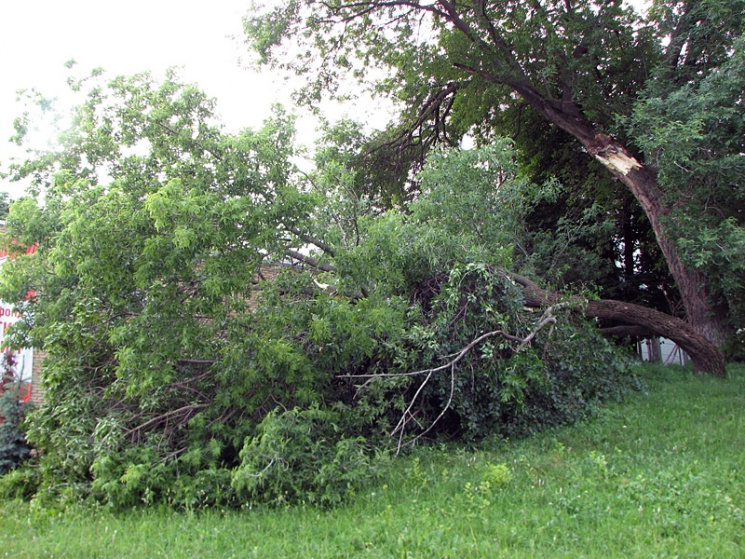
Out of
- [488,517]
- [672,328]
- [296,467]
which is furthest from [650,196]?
[296,467]

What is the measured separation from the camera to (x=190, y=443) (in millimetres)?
5996

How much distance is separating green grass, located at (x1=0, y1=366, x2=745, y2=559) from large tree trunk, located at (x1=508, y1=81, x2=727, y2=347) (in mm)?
5355

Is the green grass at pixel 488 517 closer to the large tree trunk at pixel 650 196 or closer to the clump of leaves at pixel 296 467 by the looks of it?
the clump of leaves at pixel 296 467

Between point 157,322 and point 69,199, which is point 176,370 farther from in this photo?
point 69,199

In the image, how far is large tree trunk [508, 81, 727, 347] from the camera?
1094 centimetres

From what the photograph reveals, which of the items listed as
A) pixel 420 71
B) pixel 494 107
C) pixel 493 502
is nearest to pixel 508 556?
pixel 493 502

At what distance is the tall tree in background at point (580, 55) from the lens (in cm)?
1044

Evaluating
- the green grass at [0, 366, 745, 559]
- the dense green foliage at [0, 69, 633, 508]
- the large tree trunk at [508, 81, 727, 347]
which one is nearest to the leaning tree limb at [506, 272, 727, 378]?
the large tree trunk at [508, 81, 727, 347]

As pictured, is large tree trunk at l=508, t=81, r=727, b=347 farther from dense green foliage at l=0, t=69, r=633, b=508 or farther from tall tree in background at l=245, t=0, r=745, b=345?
dense green foliage at l=0, t=69, r=633, b=508

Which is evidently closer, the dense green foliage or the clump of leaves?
the clump of leaves

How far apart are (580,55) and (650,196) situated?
10.9 feet

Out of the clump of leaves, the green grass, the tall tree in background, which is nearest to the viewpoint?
the green grass

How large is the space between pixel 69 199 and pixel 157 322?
1.70 m

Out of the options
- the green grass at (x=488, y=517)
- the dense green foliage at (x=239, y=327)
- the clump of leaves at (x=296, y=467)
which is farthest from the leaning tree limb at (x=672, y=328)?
the clump of leaves at (x=296, y=467)
